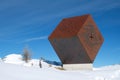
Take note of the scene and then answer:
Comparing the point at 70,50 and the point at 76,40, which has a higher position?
the point at 76,40

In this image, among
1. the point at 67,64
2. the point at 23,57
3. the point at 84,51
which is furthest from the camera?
the point at 23,57

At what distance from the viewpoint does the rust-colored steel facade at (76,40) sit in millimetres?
58438

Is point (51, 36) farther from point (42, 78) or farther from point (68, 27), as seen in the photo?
point (42, 78)

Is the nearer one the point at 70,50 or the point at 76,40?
the point at 76,40

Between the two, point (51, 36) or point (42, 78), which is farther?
point (51, 36)

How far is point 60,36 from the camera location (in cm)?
6100

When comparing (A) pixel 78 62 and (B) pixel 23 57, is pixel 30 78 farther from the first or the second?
(B) pixel 23 57

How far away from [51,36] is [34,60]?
1191cm

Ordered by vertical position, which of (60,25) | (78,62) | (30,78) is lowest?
(30,78)

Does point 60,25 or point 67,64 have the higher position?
point 60,25

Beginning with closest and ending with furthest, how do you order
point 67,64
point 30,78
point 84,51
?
1. point 30,78
2. point 84,51
3. point 67,64

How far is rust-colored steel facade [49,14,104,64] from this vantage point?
58438mm

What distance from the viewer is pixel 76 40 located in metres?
58.0

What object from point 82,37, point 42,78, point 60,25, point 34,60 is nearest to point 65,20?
point 60,25
